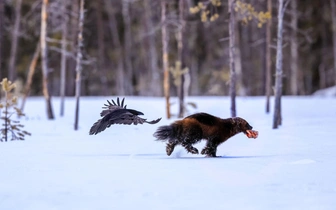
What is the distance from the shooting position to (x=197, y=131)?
455 inches

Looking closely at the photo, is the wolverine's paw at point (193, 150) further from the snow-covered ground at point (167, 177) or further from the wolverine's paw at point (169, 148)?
the wolverine's paw at point (169, 148)

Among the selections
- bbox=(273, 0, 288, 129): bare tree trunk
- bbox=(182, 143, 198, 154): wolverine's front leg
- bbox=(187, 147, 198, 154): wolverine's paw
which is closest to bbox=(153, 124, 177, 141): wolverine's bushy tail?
bbox=(182, 143, 198, 154): wolverine's front leg

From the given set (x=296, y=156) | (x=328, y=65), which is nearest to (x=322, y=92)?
(x=328, y=65)

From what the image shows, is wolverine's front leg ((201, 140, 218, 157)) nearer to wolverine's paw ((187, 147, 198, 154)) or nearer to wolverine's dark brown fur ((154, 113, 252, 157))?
wolverine's dark brown fur ((154, 113, 252, 157))

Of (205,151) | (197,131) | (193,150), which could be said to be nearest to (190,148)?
(193,150)

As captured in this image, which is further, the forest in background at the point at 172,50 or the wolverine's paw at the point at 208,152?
the forest in background at the point at 172,50

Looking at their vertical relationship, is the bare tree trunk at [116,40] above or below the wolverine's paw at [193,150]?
above

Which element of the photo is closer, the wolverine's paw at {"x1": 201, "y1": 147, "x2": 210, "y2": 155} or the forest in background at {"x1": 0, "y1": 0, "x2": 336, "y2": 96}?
the wolverine's paw at {"x1": 201, "y1": 147, "x2": 210, "y2": 155}

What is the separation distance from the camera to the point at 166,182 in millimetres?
8758

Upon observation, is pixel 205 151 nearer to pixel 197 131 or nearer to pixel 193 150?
pixel 193 150

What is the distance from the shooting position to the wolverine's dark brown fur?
1146 centimetres

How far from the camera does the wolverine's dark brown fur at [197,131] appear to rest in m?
11.5

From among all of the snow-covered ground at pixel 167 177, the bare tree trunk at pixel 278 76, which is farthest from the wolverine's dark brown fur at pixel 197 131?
the bare tree trunk at pixel 278 76

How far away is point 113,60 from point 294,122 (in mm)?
32035
